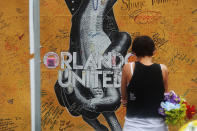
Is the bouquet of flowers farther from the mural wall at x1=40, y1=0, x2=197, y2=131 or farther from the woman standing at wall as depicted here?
the mural wall at x1=40, y1=0, x2=197, y2=131

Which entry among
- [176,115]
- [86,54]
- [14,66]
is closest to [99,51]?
[86,54]

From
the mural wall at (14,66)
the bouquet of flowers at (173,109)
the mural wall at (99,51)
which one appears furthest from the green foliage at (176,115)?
the mural wall at (14,66)

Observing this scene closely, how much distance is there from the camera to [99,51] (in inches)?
191

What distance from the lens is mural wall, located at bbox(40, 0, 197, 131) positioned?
4.70 metres

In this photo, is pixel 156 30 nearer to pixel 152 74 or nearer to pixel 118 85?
pixel 118 85

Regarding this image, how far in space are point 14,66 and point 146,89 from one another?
2978mm

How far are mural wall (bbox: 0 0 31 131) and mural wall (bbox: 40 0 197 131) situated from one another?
12.3 inches

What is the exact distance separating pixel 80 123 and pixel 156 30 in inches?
80.1

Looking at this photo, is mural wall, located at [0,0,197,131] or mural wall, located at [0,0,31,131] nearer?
mural wall, located at [0,0,197,131]

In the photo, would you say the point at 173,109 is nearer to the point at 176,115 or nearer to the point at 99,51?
the point at 176,115

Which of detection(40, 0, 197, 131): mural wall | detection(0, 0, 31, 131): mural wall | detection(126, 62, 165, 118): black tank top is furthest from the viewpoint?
detection(0, 0, 31, 131): mural wall

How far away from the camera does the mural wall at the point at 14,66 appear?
488 cm

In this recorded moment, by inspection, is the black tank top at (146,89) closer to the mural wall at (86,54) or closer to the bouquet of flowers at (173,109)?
the bouquet of flowers at (173,109)

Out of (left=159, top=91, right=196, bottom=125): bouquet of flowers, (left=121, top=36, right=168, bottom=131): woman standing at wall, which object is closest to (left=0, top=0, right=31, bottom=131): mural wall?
(left=121, top=36, right=168, bottom=131): woman standing at wall
